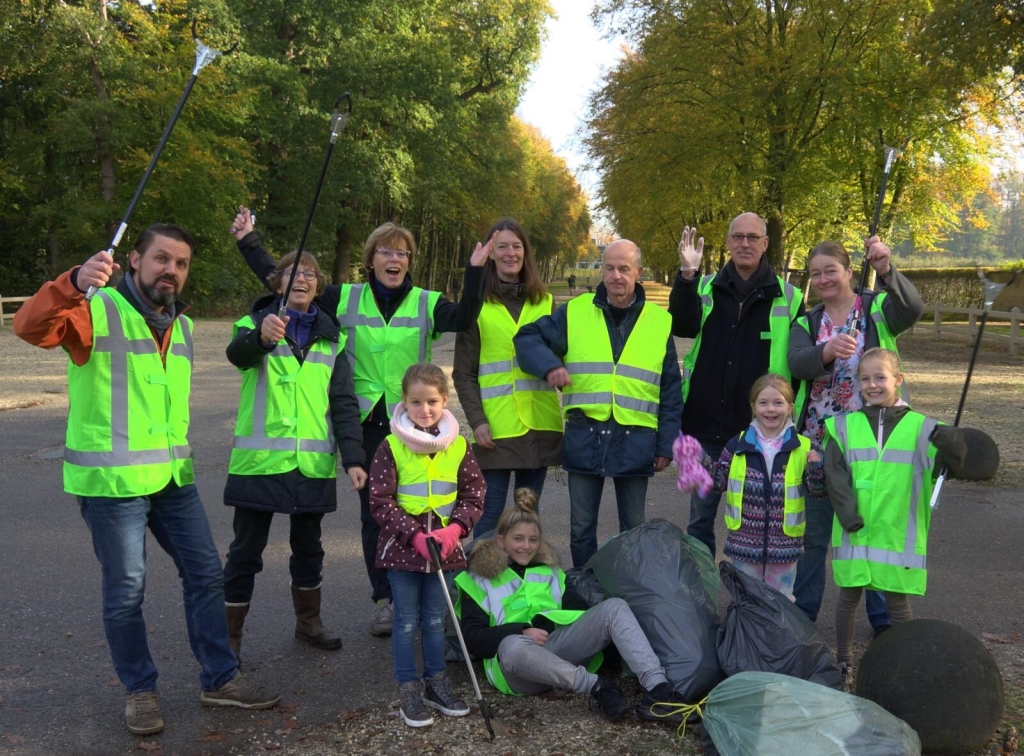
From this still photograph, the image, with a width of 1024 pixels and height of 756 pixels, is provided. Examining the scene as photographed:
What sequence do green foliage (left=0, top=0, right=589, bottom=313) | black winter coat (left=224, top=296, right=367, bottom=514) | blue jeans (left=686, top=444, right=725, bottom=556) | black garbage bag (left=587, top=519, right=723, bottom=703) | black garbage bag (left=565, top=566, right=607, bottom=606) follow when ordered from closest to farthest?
1. black garbage bag (left=587, top=519, right=723, bottom=703)
2. black winter coat (left=224, top=296, right=367, bottom=514)
3. black garbage bag (left=565, top=566, right=607, bottom=606)
4. blue jeans (left=686, top=444, right=725, bottom=556)
5. green foliage (left=0, top=0, right=589, bottom=313)

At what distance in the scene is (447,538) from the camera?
12.7 ft

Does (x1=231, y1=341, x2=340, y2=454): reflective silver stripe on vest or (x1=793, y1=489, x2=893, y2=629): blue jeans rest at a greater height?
(x1=231, y1=341, x2=340, y2=454): reflective silver stripe on vest

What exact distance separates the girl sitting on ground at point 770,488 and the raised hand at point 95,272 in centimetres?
279

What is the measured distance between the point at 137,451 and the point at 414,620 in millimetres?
1340

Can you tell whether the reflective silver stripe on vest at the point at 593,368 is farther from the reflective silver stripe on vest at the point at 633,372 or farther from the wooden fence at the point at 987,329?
the wooden fence at the point at 987,329

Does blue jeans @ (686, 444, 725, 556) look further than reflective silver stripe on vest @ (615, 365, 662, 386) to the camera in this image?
Yes

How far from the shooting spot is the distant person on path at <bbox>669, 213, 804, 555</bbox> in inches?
186

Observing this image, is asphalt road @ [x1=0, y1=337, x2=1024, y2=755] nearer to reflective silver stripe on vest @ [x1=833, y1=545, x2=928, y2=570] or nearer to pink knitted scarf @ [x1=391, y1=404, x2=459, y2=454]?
reflective silver stripe on vest @ [x1=833, y1=545, x2=928, y2=570]

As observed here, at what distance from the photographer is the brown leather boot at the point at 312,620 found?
4527 millimetres

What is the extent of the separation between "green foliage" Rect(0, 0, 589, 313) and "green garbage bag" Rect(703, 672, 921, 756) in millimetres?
26796

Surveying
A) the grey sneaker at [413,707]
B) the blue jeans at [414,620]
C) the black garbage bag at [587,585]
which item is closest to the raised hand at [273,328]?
the blue jeans at [414,620]

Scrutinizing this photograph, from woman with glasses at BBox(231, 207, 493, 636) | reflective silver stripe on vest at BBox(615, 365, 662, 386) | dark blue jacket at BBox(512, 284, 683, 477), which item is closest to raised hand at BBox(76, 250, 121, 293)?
woman with glasses at BBox(231, 207, 493, 636)

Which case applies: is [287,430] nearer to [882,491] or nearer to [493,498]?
[493,498]

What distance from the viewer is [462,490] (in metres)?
4.04
